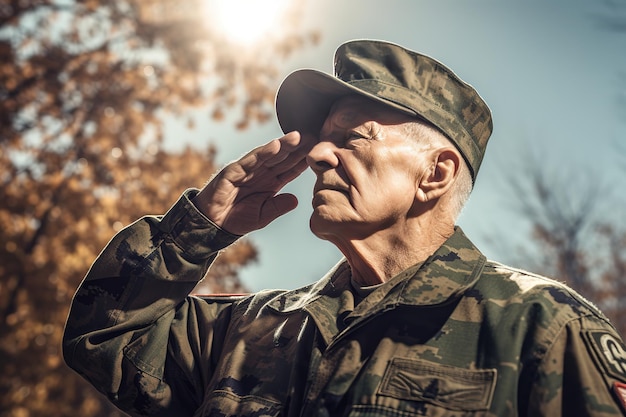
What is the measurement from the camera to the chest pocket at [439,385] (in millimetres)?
1829

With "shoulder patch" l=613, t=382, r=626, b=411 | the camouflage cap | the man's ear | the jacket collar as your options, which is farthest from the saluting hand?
"shoulder patch" l=613, t=382, r=626, b=411

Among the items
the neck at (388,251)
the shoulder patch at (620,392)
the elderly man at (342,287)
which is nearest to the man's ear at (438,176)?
the elderly man at (342,287)

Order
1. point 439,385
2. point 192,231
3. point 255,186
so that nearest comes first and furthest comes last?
point 439,385 < point 192,231 < point 255,186

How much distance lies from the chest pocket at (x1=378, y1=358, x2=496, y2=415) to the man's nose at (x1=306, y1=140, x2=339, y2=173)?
865 mm

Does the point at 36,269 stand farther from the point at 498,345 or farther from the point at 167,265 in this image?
the point at 498,345

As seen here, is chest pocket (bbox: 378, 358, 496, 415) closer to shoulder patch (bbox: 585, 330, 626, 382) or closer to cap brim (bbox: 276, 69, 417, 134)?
shoulder patch (bbox: 585, 330, 626, 382)

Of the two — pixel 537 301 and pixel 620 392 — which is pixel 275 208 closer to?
pixel 537 301

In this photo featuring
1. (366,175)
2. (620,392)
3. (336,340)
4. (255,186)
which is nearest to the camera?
(620,392)

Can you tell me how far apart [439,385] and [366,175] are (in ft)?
2.94

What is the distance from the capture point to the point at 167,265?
2.63 m

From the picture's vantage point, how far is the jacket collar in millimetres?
2127

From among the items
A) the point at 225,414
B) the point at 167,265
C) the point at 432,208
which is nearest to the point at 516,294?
the point at 432,208

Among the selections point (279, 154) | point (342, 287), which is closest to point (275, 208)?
point (279, 154)

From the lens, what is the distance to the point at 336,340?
2.14 m
